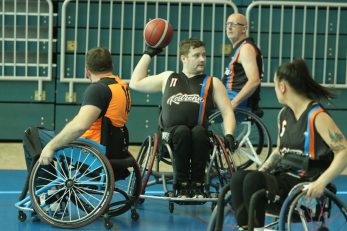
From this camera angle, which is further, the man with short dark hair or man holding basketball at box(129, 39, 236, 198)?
man holding basketball at box(129, 39, 236, 198)

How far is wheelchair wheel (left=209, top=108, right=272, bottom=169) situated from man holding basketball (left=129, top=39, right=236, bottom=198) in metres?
1.15

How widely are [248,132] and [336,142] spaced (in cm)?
299

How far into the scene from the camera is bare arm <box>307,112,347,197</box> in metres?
3.41

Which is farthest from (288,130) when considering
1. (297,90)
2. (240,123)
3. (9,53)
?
(9,53)

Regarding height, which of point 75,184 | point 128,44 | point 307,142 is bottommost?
point 75,184

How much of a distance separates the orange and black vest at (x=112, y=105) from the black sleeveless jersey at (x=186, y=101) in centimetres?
35

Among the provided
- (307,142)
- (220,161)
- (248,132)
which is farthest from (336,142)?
(248,132)

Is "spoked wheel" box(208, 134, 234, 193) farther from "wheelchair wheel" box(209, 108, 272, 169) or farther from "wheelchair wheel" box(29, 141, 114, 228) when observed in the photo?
"wheelchair wheel" box(209, 108, 272, 169)

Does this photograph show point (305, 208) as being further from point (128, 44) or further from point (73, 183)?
point (128, 44)

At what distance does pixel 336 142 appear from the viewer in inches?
138

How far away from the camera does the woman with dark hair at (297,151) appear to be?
351cm

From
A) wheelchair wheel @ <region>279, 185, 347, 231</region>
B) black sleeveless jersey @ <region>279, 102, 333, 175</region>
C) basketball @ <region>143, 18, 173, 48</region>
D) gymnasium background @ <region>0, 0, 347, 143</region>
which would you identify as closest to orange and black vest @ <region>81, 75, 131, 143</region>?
basketball @ <region>143, 18, 173, 48</region>

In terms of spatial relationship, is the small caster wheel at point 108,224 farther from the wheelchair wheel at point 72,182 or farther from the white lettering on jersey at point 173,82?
the white lettering on jersey at point 173,82

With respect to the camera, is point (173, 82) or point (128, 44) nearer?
point (173, 82)
